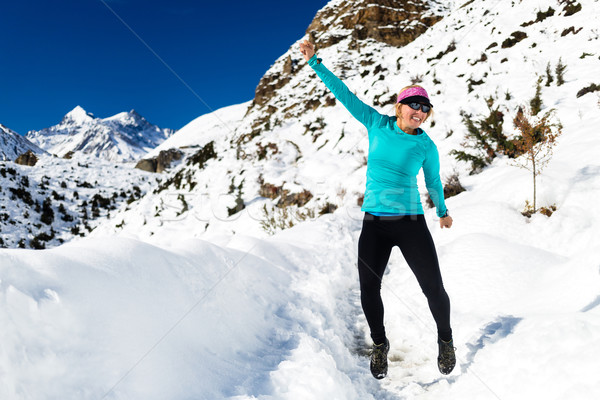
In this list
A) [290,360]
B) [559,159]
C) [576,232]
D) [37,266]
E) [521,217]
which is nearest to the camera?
[37,266]

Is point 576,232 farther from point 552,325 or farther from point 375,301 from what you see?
point 375,301

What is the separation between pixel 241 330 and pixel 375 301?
958mm

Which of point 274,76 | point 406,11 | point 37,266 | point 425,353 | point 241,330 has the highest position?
point 274,76

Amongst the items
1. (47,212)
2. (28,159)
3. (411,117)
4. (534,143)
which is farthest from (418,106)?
(28,159)

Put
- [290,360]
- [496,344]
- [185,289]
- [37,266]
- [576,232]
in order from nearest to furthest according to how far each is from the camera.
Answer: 1. [37,266]
2. [496,344]
3. [290,360]
4. [185,289]
5. [576,232]

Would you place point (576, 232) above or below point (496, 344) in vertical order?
below

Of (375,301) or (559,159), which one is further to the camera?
(559,159)

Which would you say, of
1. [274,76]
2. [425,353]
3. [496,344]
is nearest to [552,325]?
[496,344]

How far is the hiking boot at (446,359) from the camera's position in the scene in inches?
78.2

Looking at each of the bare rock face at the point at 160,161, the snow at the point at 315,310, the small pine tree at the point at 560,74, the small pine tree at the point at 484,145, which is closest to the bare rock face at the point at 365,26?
the bare rock face at the point at 160,161

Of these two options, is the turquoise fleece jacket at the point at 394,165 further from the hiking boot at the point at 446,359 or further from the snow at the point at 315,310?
the snow at the point at 315,310

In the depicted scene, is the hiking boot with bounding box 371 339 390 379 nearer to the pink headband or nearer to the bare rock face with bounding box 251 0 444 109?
the pink headband

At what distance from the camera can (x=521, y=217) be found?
364cm

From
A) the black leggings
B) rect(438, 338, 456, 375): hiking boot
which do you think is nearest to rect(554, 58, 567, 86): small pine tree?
the black leggings
